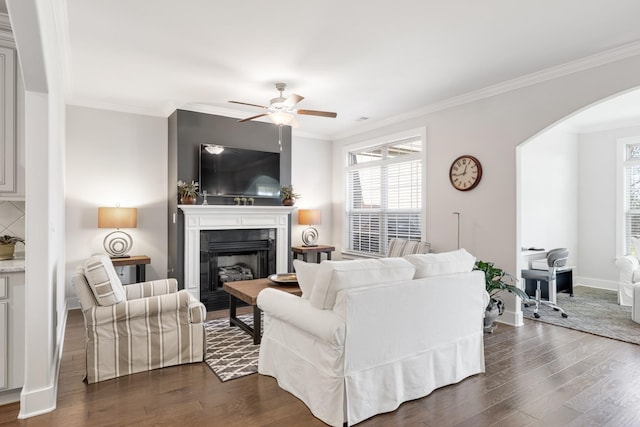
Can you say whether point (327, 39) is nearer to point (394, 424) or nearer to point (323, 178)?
point (394, 424)

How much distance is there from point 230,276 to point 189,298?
2.17 metres

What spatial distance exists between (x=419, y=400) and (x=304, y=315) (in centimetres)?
103

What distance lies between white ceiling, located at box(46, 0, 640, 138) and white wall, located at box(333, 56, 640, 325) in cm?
27

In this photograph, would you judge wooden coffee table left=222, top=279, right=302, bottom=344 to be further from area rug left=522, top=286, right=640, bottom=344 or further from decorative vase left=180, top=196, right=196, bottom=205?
area rug left=522, top=286, right=640, bottom=344

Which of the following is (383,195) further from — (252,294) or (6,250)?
(6,250)

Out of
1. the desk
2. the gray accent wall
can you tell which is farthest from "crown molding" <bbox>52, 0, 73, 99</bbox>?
the desk

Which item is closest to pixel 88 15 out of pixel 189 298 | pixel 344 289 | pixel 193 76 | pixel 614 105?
pixel 193 76

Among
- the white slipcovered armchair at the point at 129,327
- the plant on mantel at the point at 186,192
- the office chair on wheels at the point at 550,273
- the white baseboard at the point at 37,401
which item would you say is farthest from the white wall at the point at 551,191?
the white baseboard at the point at 37,401

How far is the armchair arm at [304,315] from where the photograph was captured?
2.25m

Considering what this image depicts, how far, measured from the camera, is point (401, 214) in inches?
233

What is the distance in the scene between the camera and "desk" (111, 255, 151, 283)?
4.78m

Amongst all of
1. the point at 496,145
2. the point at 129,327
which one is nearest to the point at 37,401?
the point at 129,327

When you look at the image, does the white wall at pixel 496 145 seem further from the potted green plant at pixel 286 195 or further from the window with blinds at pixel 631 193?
the window with blinds at pixel 631 193

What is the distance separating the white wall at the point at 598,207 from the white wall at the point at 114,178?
7.18 metres
